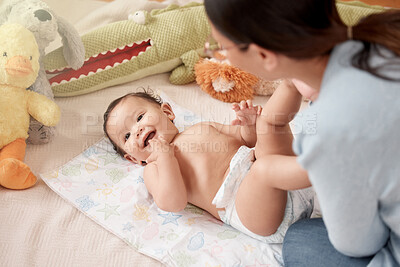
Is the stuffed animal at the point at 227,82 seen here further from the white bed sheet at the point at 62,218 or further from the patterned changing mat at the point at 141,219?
the patterned changing mat at the point at 141,219

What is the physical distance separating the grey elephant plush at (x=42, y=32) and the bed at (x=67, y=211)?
64 millimetres

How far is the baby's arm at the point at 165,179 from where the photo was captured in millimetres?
1180

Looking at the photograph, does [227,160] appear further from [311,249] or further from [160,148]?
[311,249]

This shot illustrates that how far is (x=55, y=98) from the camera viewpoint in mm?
1593

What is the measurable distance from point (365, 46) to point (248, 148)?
0.57m

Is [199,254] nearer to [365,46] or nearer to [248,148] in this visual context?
[248,148]

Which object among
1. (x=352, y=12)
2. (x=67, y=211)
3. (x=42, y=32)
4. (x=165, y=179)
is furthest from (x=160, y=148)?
(x=352, y=12)

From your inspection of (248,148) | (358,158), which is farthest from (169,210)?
(358,158)

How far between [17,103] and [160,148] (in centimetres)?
48

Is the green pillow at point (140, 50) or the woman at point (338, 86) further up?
the woman at point (338, 86)

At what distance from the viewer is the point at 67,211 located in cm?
125

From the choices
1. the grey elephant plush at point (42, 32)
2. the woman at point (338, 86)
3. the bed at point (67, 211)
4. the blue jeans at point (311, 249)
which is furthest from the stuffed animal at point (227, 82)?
the woman at point (338, 86)

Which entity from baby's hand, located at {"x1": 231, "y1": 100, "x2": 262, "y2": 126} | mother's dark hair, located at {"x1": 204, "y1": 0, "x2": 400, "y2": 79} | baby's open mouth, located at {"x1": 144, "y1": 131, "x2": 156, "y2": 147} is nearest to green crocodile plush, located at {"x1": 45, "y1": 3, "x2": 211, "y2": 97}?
baby's open mouth, located at {"x1": 144, "y1": 131, "x2": 156, "y2": 147}

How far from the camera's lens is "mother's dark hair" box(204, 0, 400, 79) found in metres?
0.68
